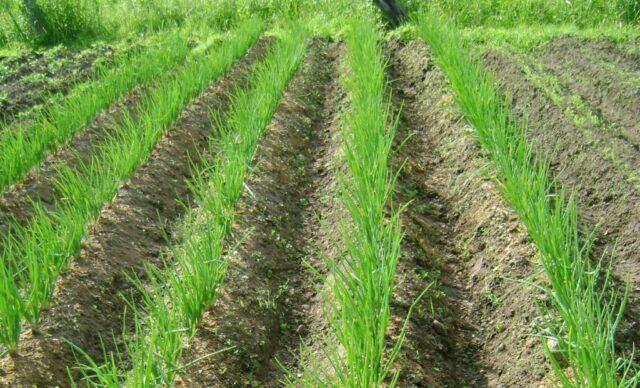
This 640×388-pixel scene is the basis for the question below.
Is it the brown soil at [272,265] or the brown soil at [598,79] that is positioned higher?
the brown soil at [272,265]

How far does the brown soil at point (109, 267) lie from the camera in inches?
103

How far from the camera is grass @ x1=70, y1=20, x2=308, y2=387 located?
7.34 ft

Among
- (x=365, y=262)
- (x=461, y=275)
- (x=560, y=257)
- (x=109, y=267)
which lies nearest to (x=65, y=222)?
(x=109, y=267)

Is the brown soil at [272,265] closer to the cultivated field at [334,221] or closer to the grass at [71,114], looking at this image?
the cultivated field at [334,221]

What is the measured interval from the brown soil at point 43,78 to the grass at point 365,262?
235 centimetres

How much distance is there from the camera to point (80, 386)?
8.57 feet

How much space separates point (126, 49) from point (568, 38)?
379cm

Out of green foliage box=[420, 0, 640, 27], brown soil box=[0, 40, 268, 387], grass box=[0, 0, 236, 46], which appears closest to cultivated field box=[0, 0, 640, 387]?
brown soil box=[0, 40, 268, 387]

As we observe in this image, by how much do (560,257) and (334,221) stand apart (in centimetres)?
122

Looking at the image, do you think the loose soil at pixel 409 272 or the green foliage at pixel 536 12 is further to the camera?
the green foliage at pixel 536 12

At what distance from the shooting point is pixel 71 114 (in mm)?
4461

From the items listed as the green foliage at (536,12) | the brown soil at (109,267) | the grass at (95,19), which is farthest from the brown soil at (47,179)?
the green foliage at (536,12)

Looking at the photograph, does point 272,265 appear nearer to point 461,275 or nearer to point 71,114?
point 461,275

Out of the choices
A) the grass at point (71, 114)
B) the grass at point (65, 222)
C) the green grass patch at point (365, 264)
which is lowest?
the green grass patch at point (365, 264)
